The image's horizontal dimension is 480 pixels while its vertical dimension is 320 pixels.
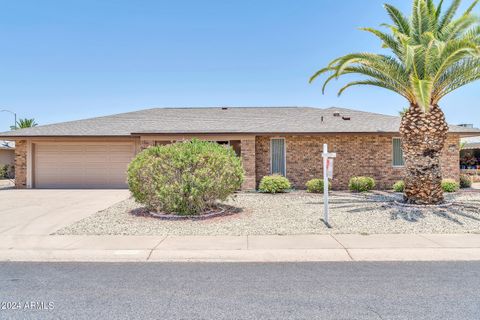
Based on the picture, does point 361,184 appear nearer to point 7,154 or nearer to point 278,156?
point 278,156

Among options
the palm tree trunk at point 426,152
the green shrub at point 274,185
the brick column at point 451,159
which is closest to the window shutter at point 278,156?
the green shrub at point 274,185

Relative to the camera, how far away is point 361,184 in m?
15.5

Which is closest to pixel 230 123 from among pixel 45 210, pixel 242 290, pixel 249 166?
pixel 249 166

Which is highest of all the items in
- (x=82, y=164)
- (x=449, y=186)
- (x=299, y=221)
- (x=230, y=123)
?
(x=230, y=123)

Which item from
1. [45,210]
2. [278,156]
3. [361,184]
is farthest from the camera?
[278,156]

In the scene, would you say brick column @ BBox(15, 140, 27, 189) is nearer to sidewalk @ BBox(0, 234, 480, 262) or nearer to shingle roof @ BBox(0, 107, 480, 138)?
shingle roof @ BBox(0, 107, 480, 138)

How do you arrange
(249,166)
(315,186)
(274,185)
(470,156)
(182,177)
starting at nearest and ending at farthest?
(182,177), (274,185), (315,186), (249,166), (470,156)

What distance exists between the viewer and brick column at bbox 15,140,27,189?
60.6 ft

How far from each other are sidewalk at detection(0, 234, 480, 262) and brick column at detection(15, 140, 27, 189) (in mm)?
12858

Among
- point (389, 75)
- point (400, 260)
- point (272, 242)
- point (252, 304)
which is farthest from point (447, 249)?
point (389, 75)

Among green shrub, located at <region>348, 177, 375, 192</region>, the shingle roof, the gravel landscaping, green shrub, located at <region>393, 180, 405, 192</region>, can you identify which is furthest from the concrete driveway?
green shrub, located at <region>393, 180, 405, 192</region>

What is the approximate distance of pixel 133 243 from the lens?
7047 millimetres

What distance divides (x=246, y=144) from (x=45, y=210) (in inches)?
359

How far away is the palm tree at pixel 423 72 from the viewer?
33.9ft
